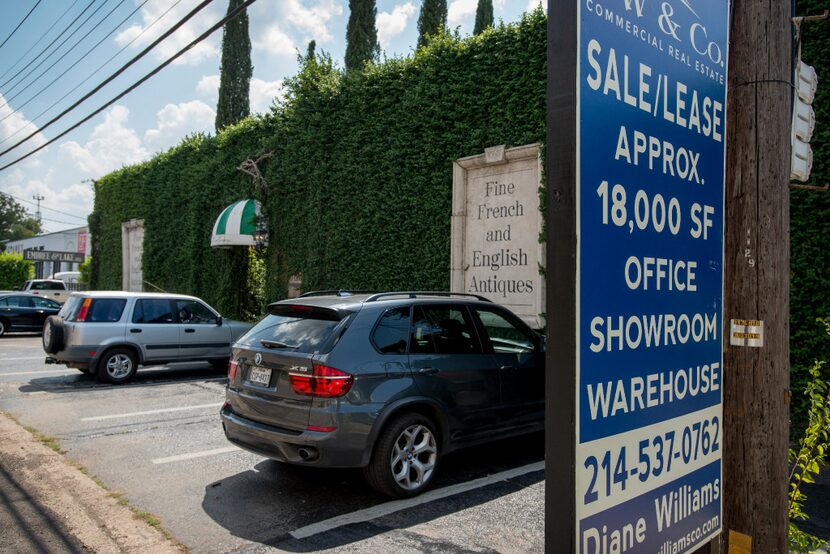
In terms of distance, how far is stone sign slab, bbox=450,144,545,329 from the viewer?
32.5 feet

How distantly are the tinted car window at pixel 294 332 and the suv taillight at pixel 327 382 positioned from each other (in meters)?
0.23

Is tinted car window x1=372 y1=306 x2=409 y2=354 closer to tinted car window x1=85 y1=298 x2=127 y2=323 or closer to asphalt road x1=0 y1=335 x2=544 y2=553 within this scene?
asphalt road x1=0 y1=335 x2=544 y2=553

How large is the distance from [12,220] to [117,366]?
10891 cm

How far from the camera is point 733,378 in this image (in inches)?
103

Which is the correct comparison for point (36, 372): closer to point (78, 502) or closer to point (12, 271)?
point (78, 502)

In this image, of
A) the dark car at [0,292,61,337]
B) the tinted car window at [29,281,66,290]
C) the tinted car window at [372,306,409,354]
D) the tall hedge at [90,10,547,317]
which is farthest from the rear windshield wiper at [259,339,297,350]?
the tinted car window at [29,281,66,290]

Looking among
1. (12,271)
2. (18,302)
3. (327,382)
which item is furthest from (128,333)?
(12,271)

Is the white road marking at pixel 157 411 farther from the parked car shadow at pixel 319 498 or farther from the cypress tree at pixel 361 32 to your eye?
the cypress tree at pixel 361 32

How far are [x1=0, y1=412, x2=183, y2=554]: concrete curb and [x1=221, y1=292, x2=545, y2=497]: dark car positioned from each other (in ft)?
3.66

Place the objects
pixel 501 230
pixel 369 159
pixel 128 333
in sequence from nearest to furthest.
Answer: pixel 501 230 < pixel 128 333 < pixel 369 159

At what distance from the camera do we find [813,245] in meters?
7.25

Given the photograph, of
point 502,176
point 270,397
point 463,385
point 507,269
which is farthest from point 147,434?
point 502,176

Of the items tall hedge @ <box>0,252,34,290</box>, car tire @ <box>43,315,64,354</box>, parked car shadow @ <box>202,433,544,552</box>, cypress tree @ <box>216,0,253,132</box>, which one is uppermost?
cypress tree @ <box>216,0,253,132</box>

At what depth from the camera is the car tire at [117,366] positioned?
11.1 metres
